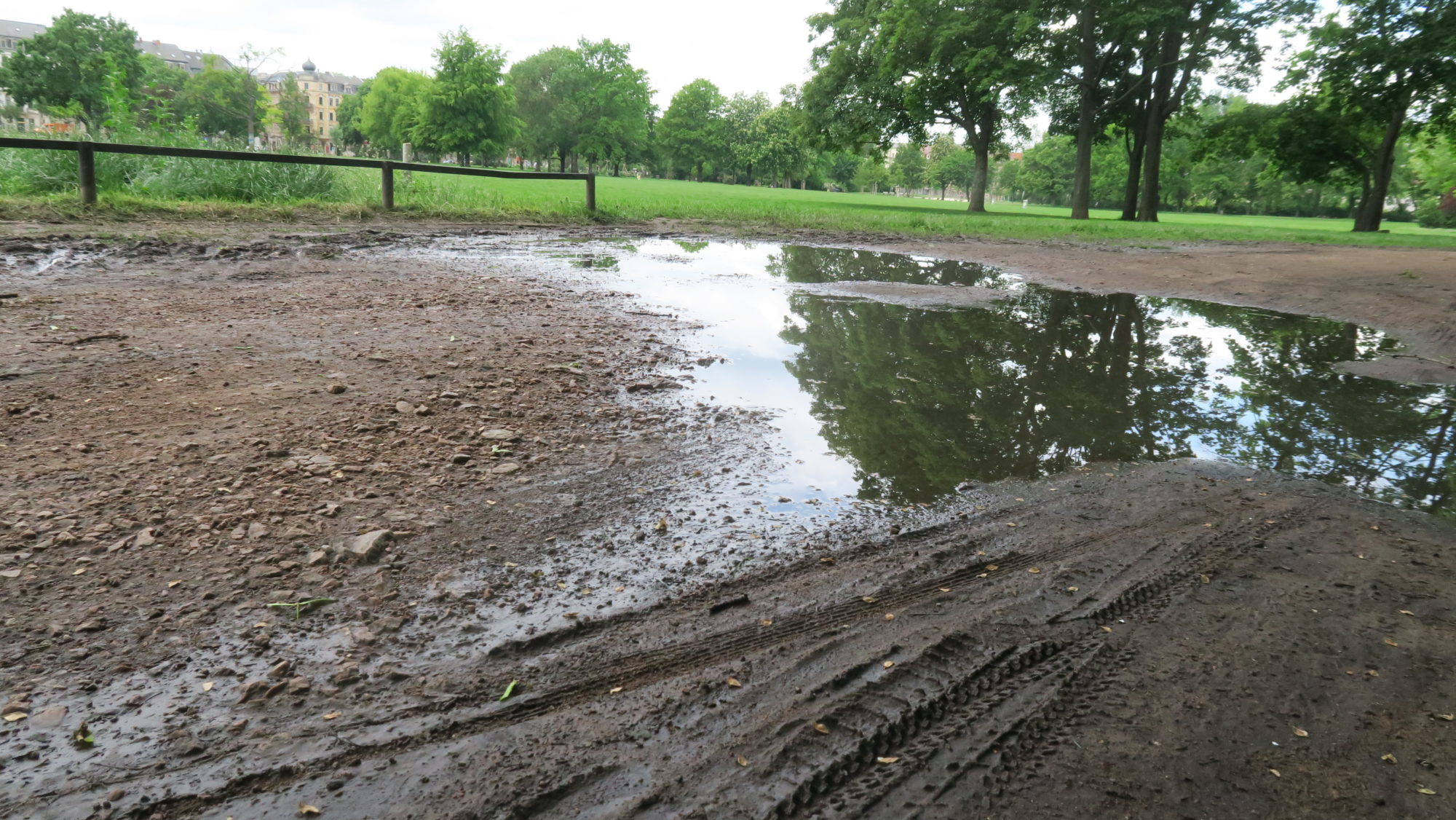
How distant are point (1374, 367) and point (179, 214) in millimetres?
16178

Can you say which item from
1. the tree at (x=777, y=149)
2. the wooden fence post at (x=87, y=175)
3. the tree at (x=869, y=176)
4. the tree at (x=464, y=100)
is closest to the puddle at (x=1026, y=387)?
the wooden fence post at (x=87, y=175)

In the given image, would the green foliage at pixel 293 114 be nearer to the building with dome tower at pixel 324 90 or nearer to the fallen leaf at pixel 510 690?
the building with dome tower at pixel 324 90

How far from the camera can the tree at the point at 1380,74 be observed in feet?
82.4

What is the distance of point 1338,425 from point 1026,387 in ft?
6.69

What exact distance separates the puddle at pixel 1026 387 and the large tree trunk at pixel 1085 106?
2211 centimetres

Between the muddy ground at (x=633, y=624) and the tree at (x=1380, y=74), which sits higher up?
the tree at (x=1380, y=74)

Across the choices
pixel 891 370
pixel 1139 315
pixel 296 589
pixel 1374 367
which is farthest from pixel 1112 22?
pixel 296 589

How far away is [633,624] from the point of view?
2.77 m

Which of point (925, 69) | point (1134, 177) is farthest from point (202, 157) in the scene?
point (1134, 177)

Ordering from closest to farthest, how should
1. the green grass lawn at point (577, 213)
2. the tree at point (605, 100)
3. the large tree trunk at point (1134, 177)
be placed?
the green grass lawn at point (577, 213), the large tree trunk at point (1134, 177), the tree at point (605, 100)

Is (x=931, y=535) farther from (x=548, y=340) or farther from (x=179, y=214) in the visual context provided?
(x=179, y=214)

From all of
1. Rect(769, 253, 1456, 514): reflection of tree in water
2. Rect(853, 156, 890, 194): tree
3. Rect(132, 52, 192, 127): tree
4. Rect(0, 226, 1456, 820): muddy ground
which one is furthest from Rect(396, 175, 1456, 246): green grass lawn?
Rect(853, 156, 890, 194): tree

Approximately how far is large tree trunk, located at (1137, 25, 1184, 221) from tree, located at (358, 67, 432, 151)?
196 ft

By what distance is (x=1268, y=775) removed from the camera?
210 centimetres
